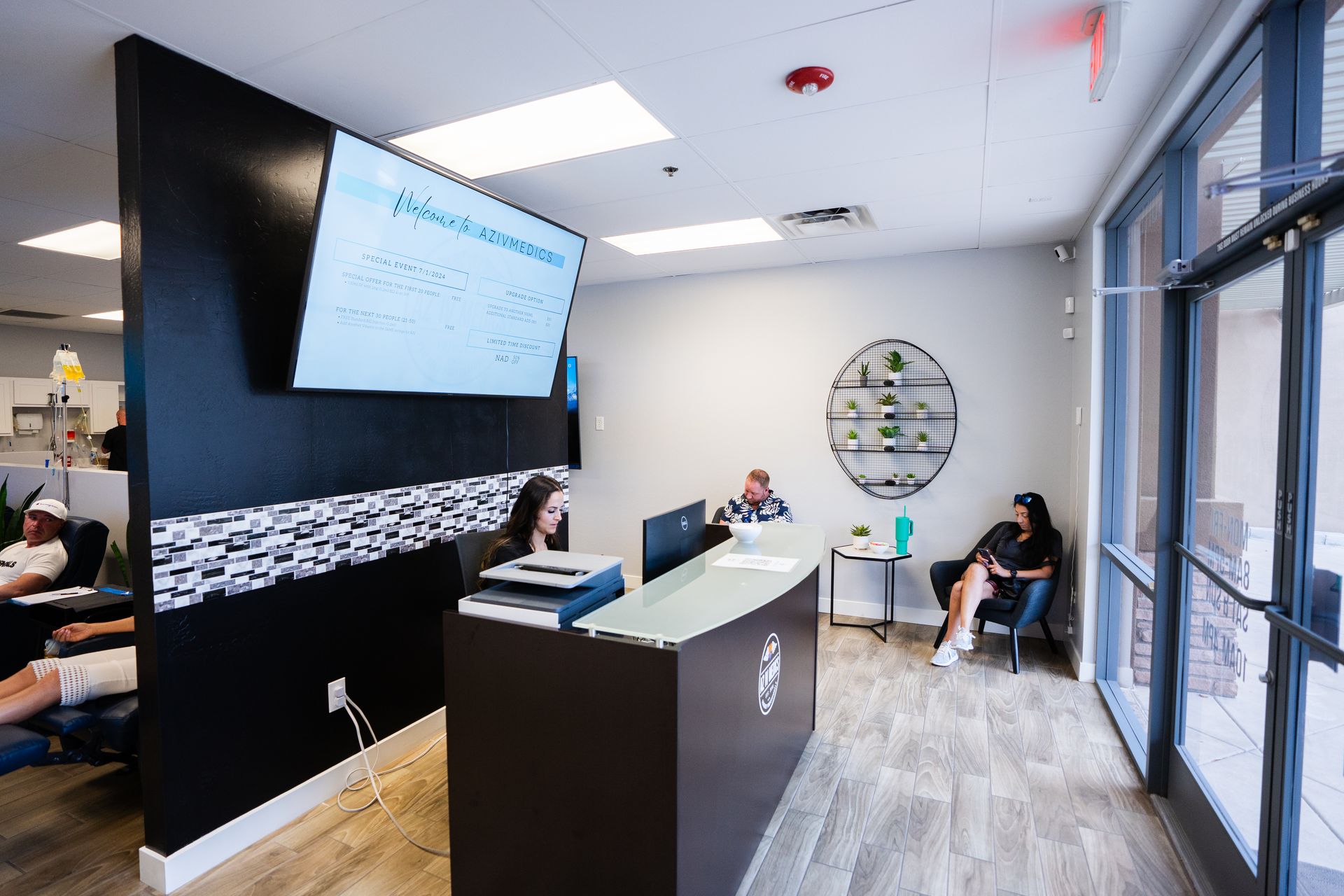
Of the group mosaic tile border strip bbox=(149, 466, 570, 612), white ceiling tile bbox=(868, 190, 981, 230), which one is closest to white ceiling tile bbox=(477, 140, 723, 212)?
white ceiling tile bbox=(868, 190, 981, 230)

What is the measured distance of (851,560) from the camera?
494 cm

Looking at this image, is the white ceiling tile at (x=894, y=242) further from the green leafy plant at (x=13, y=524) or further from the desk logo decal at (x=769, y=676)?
the green leafy plant at (x=13, y=524)

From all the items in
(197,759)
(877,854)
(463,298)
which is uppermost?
(463,298)

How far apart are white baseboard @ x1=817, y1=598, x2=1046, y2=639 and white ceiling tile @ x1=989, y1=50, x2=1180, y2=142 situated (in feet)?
10.3

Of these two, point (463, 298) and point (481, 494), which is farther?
point (481, 494)

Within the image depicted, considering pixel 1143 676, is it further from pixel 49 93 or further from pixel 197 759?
pixel 49 93

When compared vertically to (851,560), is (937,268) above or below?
above

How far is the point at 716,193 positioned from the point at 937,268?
6.72 ft

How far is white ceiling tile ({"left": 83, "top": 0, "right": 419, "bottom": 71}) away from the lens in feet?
5.96

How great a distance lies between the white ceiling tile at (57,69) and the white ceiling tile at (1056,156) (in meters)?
3.14

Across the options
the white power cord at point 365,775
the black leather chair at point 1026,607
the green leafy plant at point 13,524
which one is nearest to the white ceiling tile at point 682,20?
the white power cord at point 365,775

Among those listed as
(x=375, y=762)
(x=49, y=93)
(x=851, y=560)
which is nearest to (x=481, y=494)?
(x=375, y=762)

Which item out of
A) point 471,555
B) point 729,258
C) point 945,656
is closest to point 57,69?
point 471,555

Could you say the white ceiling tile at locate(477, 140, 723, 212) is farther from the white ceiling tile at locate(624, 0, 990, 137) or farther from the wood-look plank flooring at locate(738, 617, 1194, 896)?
the wood-look plank flooring at locate(738, 617, 1194, 896)
